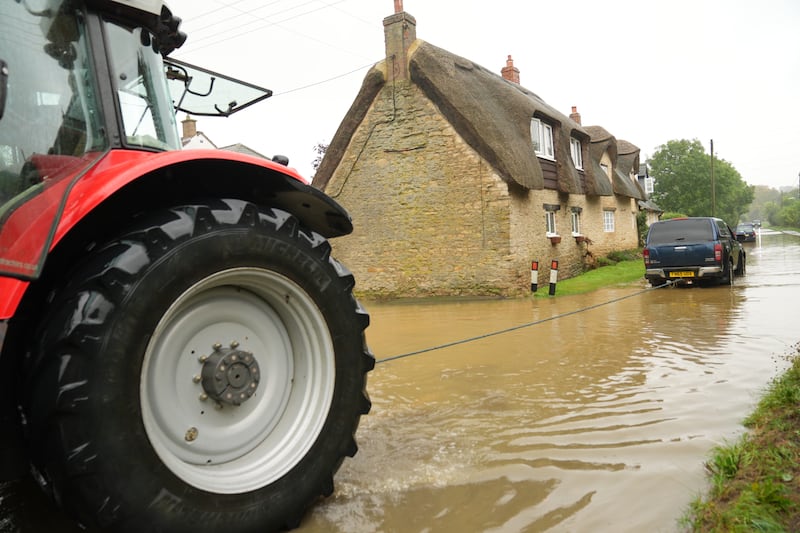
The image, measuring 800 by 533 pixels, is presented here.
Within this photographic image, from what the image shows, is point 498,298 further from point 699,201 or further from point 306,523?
point 699,201

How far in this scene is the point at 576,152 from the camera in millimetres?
21812

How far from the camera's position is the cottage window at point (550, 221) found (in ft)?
60.0

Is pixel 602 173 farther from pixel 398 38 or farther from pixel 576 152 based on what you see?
pixel 398 38

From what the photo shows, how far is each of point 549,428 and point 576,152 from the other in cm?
1970

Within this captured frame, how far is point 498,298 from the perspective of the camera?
48.8 ft

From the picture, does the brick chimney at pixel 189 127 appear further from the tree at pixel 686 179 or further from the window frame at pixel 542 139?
the tree at pixel 686 179

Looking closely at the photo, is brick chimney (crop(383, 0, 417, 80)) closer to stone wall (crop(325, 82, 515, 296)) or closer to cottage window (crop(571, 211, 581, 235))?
stone wall (crop(325, 82, 515, 296))

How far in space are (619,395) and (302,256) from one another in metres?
3.49

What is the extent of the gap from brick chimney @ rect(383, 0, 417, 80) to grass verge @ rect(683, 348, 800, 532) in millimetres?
14329

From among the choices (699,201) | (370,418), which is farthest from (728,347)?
(699,201)

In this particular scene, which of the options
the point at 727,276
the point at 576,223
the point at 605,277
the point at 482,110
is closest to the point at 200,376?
the point at 482,110

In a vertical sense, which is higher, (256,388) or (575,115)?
(575,115)

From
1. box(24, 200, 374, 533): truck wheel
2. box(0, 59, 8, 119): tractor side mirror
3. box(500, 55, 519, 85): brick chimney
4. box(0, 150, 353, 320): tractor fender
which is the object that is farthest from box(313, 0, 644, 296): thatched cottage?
box(0, 59, 8, 119): tractor side mirror

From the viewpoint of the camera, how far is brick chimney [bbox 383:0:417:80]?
52.2 ft
